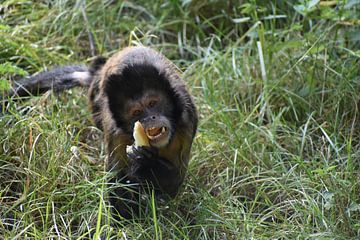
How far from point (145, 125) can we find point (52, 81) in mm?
1184

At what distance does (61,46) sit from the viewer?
5859 mm

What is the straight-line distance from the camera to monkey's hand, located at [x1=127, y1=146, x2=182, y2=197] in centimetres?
432

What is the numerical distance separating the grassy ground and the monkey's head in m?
0.37

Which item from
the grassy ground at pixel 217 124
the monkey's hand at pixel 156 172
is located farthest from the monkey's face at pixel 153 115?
the grassy ground at pixel 217 124

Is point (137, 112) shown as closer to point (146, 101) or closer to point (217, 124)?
point (146, 101)

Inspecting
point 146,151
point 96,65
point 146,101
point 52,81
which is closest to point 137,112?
point 146,101

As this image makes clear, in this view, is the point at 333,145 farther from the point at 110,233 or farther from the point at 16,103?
the point at 16,103

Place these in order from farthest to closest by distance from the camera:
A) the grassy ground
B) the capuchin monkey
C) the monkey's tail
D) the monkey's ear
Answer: the monkey's tail, the monkey's ear, the capuchin monkey, the grassy ground

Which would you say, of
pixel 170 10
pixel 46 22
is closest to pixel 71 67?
pixel 46 22

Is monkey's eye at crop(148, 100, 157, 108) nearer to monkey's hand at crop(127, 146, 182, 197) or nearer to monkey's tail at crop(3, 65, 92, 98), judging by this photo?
monkey's hand at crop(127, 146, 182, 197)

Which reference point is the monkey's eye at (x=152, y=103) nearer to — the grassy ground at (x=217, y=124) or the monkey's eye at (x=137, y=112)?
the monkey's eye at (x=137, y=112)

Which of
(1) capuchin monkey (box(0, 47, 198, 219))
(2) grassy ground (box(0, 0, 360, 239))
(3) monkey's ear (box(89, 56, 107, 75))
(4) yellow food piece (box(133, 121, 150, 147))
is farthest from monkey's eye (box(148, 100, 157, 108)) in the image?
(3) monkey's ear (box(89, 56, 107, 75))

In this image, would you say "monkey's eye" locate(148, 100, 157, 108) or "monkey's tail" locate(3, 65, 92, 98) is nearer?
"monkey's eye" locate(148, 100, 157, 108)

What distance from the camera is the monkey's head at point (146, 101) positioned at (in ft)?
13.9
